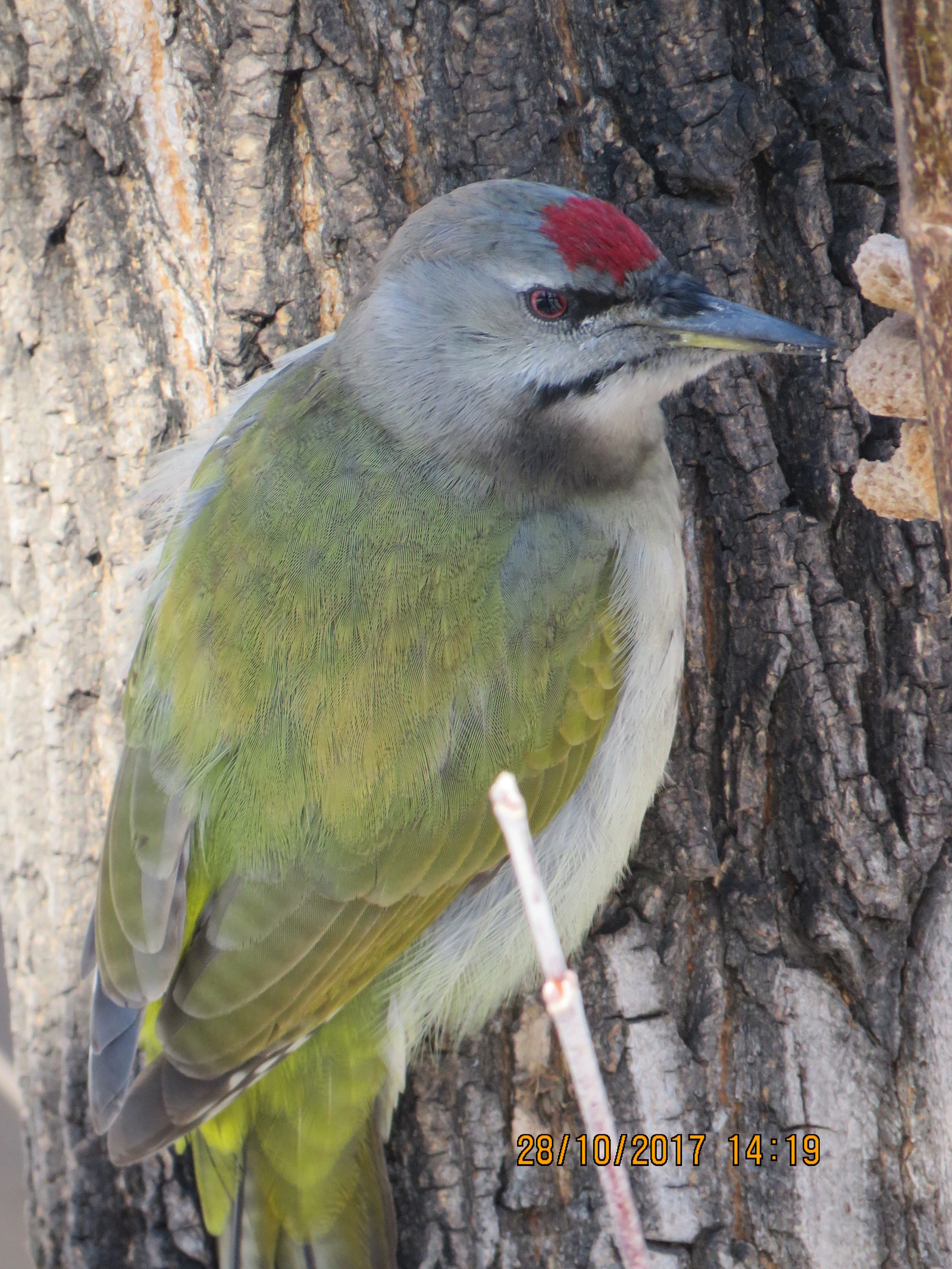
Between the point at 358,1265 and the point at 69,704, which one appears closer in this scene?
the point at 358,1265

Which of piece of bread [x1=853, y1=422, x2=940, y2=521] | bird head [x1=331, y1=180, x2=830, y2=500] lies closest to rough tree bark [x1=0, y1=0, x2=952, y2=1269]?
bird head [x1=331, y1=180, x2=830, y2=500]

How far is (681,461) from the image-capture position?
8.45 ft

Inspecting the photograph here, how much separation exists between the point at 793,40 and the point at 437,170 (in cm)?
74

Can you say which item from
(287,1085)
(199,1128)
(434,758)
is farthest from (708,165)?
(199,1128)

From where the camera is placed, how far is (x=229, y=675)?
7.99 feet

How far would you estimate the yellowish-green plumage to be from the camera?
2.37 meters

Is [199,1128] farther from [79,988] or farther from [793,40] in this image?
[793,40]

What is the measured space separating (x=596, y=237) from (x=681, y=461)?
1.82ft

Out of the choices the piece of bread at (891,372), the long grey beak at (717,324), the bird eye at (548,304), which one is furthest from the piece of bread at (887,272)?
the bird eye at (548,304)

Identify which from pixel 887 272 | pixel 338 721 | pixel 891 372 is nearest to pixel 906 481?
pixel 891 372

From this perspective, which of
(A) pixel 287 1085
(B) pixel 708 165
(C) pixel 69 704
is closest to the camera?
(B) pixel 708 165
